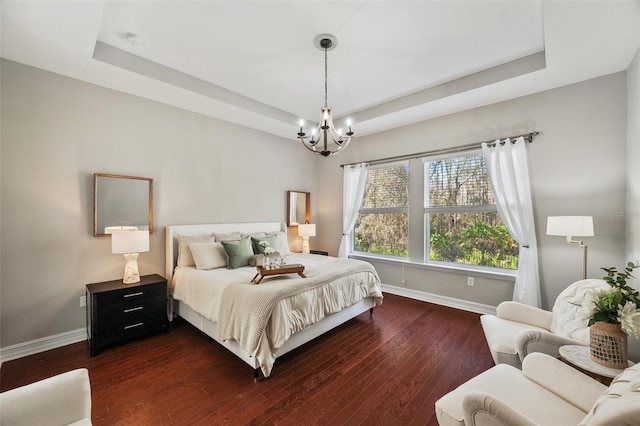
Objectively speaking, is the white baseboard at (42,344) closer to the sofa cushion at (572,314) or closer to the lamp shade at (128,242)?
the lamp shade at (128,242)

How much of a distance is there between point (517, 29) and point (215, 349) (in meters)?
4.15

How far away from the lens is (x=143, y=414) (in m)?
1.79

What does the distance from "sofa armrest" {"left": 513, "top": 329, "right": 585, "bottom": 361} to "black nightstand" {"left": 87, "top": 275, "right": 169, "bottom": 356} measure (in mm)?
3338

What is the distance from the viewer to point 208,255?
3.20m

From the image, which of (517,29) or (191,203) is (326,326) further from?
(517,29)

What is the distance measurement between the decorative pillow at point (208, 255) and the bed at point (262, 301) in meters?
0.08

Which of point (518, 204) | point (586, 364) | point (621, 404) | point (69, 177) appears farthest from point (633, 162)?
point (69, 177)

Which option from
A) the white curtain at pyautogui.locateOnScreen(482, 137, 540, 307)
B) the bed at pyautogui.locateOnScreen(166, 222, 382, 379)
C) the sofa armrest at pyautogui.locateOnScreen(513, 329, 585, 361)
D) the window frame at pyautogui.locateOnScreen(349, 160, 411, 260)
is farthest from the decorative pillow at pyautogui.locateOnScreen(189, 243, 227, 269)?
the white curtain at pyautogui.locateOnScreen(482, 137, 540, 307)

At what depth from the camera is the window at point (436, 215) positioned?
3605 mm

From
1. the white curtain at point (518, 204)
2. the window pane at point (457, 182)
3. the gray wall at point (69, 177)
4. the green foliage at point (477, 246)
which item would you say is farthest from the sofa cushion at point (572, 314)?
the gray wall at point (69, 177)

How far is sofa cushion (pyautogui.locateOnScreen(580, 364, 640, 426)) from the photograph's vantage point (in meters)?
0.73

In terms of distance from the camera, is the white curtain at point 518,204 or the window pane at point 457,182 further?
the window pane at point 457,182

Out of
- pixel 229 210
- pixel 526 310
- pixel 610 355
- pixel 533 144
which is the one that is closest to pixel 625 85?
pixel 533 144

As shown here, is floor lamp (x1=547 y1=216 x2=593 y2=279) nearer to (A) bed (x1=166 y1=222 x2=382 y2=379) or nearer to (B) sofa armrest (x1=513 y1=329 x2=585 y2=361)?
(B) sofa armrest (x1=513 y1=329 x2=585 y2=361)
